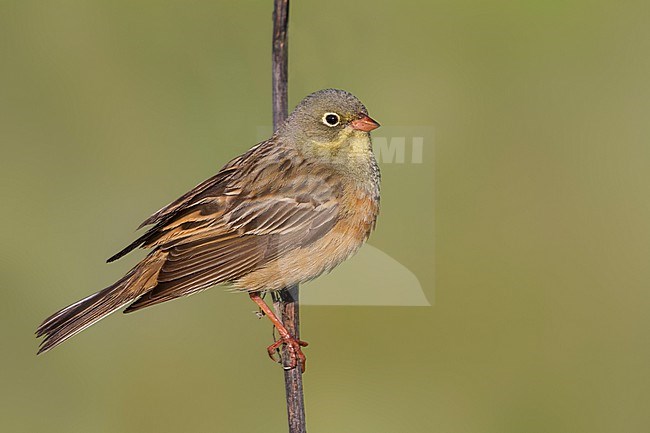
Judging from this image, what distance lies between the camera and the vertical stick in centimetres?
356

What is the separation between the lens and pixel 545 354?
5.76 m

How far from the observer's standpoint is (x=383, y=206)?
17.2 feet

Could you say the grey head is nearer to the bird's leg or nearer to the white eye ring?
the white eye ring

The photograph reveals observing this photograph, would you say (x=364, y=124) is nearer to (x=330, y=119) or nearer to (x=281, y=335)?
(x=330, y=119)

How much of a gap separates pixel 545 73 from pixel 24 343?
390 centimetres

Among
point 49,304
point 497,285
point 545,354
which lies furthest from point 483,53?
point 49,304

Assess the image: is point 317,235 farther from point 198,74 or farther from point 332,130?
point 198,74

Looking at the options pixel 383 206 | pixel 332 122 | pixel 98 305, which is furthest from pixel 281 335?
pixel 383 206

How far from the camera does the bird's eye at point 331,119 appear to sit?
385 cm

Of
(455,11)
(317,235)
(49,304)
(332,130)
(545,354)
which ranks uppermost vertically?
(455,11)

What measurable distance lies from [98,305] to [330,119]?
114cm

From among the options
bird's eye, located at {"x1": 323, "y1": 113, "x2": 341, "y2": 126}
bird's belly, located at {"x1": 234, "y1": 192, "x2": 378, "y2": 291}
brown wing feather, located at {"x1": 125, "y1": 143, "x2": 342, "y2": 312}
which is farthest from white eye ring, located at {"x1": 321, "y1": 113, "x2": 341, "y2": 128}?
bird's belly, located at {"x1": 234, "y1": 192, "x2": 378, "y2": 291}

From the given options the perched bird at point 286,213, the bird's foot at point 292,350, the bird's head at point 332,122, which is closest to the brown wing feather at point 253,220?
the perched bird at point 286,213

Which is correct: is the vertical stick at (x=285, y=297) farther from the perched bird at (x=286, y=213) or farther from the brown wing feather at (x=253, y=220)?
the brown wing feather at (x=253, y=220)
